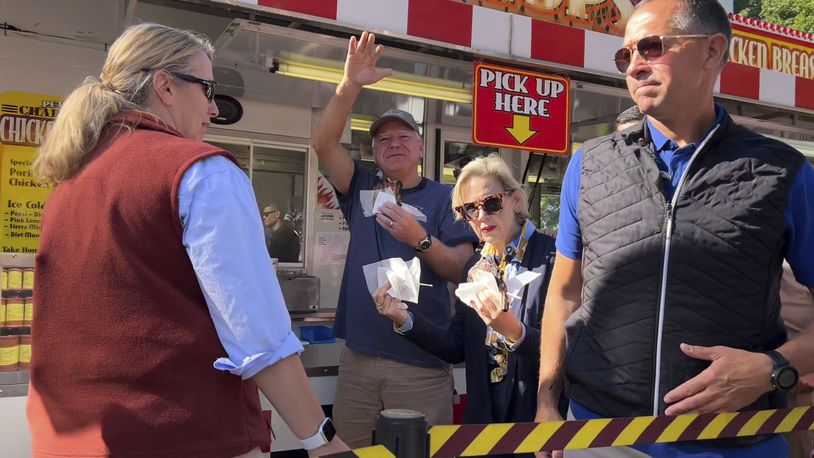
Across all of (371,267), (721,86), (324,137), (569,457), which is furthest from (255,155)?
(569,457)

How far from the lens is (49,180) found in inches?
48.1

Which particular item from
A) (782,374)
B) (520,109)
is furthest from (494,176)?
(782,374)

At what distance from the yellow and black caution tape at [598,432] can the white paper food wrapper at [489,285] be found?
1.75 ft

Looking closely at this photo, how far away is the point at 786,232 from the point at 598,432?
549 mm

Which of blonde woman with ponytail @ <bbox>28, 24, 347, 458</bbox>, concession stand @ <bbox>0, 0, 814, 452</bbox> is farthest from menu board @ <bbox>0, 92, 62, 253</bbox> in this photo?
blonde woman with ponytail @ <bbox>28, 24, 347, 458</bbox>

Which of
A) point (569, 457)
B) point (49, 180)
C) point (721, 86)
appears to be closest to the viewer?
point (49, 180)

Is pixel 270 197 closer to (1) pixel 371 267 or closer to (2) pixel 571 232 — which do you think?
(1) pixel 371 267

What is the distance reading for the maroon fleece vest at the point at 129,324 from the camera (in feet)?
3.48

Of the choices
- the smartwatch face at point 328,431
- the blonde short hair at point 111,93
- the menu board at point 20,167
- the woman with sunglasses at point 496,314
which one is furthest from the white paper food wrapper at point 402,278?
the menu board at point 20,167

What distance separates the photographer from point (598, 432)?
50.6 inches

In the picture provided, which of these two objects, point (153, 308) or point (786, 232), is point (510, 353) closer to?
point (786, 232)

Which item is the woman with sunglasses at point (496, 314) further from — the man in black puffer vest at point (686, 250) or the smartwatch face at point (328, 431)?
the smartwatch face at point (328, 431)

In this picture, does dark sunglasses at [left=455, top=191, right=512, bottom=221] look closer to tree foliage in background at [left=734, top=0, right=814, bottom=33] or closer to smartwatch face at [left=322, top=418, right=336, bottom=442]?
smartwatch face at [left=322, top=418, right=336, bottom=442]

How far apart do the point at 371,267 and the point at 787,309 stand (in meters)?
1.32
